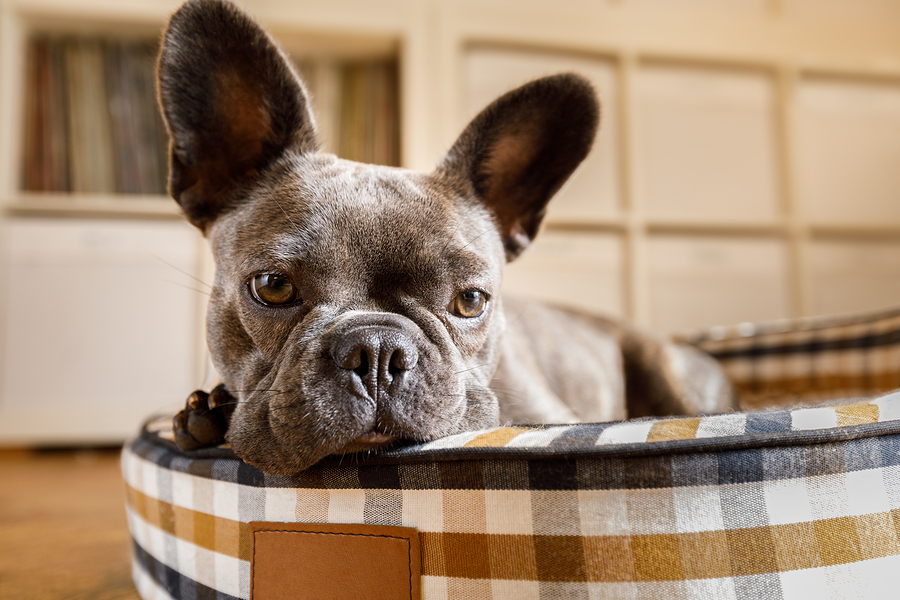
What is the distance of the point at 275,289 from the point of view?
1122mm

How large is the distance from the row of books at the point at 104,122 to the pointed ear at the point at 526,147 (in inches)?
98.1

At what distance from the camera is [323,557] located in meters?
0.90

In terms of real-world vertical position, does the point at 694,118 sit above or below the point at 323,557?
above

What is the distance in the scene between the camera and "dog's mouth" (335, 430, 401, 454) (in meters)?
0.93

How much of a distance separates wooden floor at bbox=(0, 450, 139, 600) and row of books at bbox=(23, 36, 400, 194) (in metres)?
→ 1.78

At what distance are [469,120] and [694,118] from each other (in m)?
3.24

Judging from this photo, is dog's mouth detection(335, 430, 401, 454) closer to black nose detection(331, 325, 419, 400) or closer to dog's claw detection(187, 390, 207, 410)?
black nose detection(331, 325, 419, 400)

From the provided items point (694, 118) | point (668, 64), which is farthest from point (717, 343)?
point (668, 64)

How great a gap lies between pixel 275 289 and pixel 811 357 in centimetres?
253

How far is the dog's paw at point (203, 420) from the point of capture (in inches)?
46.1

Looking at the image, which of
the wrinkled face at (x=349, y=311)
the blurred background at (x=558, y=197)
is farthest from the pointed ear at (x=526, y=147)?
the blurred background at (x=558, y=197)

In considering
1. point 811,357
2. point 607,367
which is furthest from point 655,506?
point 811,357

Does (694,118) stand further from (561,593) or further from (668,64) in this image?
(561,593)

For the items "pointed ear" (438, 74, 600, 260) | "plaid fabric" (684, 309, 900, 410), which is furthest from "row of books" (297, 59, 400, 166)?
"pointed ear" (438, 74, 600, 260)
